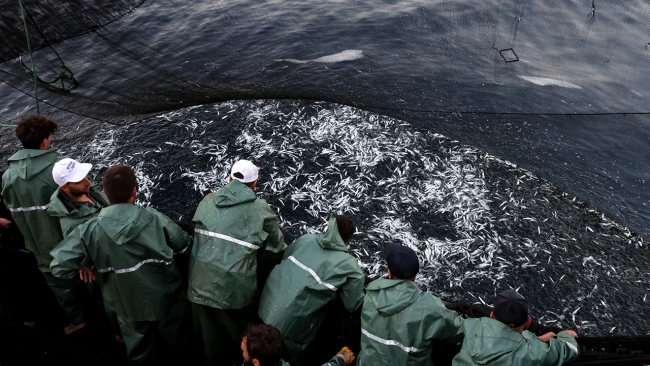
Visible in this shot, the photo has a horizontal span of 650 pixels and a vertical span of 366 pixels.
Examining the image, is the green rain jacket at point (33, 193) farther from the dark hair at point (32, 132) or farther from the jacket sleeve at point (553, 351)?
the jacket sleeve at point (553, 351)

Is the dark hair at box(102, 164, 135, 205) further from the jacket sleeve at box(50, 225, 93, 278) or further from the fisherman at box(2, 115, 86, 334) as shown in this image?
the fisherman at box(2, 115, 86, 334)

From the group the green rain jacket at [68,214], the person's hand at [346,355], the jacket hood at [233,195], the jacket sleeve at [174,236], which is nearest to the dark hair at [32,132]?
the green rain jacket at [68,214]

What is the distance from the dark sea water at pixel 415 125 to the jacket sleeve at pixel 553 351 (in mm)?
2980

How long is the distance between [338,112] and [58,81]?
6.72 meters

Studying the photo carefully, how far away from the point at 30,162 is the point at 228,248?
2.33 metres

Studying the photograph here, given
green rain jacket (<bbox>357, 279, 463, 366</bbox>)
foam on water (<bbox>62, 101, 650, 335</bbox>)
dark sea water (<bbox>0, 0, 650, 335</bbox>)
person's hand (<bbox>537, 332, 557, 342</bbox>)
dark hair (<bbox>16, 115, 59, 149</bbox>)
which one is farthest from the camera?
dark sea water (<bbox>0, 0, 650, 335</bbox>)

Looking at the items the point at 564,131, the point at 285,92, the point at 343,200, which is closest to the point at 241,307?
the point at 343,200

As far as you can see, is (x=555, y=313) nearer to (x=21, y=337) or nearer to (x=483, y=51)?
(x=21, y=337)

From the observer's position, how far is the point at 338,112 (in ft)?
35.4

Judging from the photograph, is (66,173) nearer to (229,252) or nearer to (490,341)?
(229,252)

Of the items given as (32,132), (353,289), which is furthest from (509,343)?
(32,132)

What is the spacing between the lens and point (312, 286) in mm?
4977

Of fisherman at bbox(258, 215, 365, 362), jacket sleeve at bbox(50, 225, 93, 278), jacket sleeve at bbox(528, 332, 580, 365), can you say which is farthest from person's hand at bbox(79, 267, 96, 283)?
jacket sleeve at bbox(528, 332, 580, 365)

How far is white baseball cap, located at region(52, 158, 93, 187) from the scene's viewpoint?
5293 millimetres
